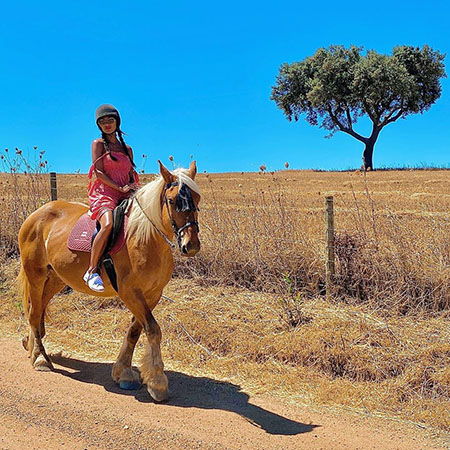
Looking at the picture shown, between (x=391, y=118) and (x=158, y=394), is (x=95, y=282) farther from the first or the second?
(x=391, y=118)

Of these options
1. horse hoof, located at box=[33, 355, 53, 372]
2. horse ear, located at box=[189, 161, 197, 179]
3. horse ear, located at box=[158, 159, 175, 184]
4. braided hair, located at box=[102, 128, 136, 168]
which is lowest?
horse hoof, located at box=[33, 355, 53, 372]

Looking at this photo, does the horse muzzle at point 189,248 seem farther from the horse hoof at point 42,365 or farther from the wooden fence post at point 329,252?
the wooden fence post at point 329,252

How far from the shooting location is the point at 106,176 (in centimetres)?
474

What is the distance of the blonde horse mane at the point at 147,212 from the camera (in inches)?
171

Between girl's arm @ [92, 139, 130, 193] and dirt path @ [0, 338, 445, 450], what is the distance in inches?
78.8

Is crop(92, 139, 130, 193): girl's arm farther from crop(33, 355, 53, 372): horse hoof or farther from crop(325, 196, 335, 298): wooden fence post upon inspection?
crop(325, 196, 335, 298): wooden fence post

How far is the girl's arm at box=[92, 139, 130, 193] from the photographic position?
15.5ft

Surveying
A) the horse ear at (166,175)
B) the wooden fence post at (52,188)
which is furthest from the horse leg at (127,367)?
the wooden fence post at (52,188)

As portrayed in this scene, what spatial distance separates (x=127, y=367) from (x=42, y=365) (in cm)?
110

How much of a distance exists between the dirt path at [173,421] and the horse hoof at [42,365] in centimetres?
23

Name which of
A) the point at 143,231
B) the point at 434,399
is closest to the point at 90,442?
the point at 143,231

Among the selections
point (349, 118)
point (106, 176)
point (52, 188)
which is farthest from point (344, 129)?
point (106, 176)

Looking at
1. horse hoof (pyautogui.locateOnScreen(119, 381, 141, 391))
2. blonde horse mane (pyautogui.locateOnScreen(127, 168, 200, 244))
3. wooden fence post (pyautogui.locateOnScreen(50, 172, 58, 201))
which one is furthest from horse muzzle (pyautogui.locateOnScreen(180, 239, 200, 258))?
wooden fence post (pyautogui.locateOnScreen(50, 172, 58, 201))

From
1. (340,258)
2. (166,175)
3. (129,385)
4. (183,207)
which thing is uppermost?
(166,175)
